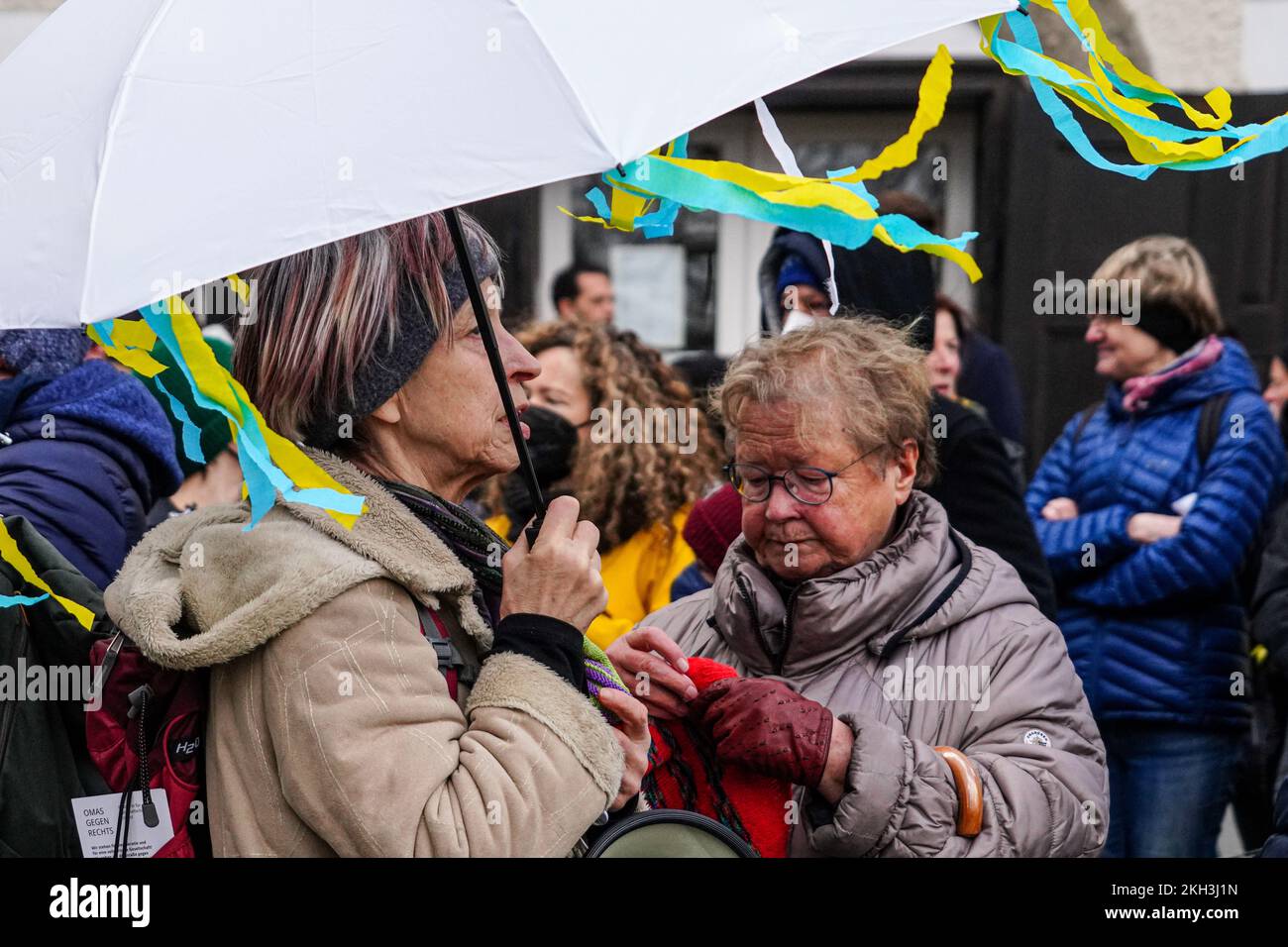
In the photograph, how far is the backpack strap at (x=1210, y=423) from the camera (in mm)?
4145

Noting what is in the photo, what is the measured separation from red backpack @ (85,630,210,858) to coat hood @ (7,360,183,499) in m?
1.15

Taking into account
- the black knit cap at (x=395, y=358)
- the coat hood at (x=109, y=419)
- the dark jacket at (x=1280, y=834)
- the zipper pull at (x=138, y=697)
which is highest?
the black knit cap at (x=395, y=358)

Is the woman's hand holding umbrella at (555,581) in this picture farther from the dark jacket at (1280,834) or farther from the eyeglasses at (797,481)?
the dark jacket at (1280,834)

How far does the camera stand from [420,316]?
87.1 inches

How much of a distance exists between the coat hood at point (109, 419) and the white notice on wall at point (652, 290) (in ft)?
14.7

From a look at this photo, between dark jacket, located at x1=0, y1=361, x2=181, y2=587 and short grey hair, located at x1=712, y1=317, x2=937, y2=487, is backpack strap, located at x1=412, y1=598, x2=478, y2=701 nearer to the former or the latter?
short grey hair, located at x1=712, y1=317, x2=937, y2=487

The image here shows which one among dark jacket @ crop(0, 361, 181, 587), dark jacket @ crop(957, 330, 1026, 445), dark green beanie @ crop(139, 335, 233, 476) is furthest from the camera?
dark jacket @ crop(957, 330, 1026, 445)

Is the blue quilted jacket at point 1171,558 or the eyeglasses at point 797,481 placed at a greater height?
the eyeglasses at point 797,481

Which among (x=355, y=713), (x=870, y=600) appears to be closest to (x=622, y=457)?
(x=870, y=600)

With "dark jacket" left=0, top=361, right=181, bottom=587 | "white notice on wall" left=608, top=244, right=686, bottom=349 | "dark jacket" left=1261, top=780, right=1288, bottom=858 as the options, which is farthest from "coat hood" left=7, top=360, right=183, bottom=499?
"white notice on wall" left=608, top=244, right=686, bottom=349

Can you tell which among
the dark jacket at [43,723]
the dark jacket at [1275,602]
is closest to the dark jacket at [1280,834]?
the dark jacket at [1275,602]

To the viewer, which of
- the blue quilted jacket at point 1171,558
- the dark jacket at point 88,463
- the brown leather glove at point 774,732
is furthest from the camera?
the blue quilted jacket at point 1171,558

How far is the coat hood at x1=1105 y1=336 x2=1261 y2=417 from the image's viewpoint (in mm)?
4215
